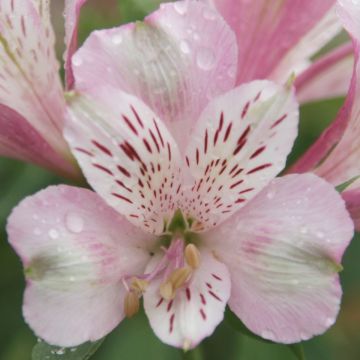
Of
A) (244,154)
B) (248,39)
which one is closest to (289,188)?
(244,154)

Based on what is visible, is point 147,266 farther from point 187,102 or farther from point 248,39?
point 248,39

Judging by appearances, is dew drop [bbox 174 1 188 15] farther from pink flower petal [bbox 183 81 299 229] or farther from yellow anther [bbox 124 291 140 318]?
yellow anther [bbox 124 291 140 318]

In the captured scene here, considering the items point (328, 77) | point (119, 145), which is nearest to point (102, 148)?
point (119, 145)

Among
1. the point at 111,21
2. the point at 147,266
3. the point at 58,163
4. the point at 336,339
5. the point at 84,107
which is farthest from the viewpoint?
the point at 336,339

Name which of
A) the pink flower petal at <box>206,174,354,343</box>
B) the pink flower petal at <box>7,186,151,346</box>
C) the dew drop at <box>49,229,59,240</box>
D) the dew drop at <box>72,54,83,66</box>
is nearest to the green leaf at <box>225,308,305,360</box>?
the pink flower petal at <box>206,174,354,343</box>

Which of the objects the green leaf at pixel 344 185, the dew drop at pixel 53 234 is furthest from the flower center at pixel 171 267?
the green leaf at pixel 344 185
